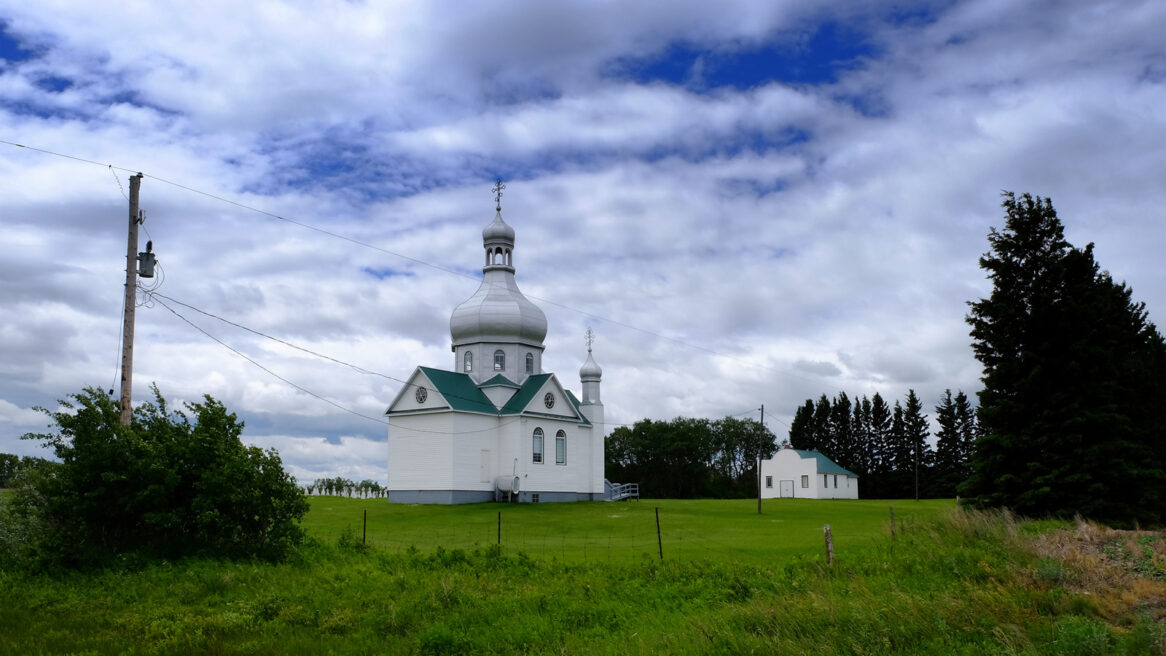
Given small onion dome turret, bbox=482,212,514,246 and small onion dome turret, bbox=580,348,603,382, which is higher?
small onion dome turret, bbox=482,212,514,246

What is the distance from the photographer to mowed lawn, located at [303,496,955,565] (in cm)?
2355

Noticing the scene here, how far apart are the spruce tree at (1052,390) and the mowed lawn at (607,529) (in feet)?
9.29

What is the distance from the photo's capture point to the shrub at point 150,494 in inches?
739

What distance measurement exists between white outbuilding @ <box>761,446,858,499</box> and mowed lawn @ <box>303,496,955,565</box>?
1001 inches

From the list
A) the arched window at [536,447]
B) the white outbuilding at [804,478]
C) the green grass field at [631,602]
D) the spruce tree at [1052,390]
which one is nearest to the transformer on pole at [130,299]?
the green grass field at [631,602]

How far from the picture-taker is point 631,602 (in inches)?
597

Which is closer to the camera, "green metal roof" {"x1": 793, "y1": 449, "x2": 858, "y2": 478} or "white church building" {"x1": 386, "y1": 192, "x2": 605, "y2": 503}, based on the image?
"white church building" {"x1": 386, "y1": 192, "x2": 605, "y2": 503}

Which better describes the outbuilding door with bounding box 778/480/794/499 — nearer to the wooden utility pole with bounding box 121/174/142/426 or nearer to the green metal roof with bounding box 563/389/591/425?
the green metal roof with bounding box 563/389/591/425

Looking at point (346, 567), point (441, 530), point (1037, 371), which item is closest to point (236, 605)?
point (346, 567)

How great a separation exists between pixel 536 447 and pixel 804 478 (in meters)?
32.3

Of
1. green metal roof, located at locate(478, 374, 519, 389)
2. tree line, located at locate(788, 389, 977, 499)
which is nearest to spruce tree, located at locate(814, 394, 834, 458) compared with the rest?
tree line, located at locate(788, 389, 977, 499)

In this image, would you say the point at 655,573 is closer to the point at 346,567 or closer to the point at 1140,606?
the point at 346,567

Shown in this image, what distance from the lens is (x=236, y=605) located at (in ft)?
50.8

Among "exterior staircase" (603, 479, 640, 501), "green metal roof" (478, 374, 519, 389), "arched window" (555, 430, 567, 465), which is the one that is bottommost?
"exterior staircase" (603, 479, 640, 501)
